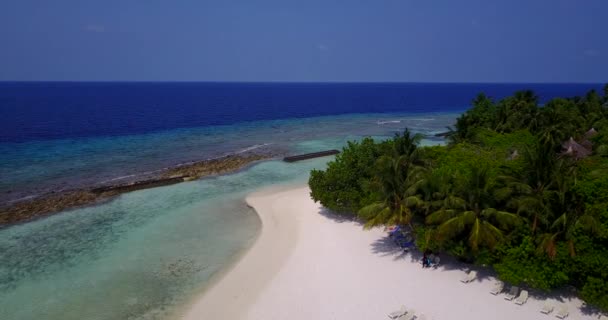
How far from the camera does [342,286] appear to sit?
18.7 m

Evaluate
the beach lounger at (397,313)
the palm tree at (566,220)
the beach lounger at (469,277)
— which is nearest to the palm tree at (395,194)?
the beach lounger at (469,277)

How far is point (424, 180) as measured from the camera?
20094 mm

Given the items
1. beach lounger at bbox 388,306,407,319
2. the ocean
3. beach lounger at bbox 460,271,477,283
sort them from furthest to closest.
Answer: the ocean → beach lounger at bbox 460,271,477,283 → beach lounger at bbox 388,306,407,319

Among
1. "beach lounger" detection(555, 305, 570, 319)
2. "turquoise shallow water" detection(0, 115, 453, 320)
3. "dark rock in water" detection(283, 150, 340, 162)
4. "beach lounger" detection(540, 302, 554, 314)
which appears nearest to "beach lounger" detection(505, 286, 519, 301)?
"beach lounger" detection(540, 302, 554, 314)

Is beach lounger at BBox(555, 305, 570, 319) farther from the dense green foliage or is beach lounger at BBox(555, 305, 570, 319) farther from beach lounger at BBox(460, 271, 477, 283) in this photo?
beach lounger at BBox(460, 271, 477, 283)

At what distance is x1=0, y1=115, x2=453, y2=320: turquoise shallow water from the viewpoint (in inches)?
741

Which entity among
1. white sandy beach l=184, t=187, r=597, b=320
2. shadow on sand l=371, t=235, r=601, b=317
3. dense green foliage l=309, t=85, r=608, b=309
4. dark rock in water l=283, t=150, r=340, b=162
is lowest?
dark rock in water l=283, t=150, r=340, b=162

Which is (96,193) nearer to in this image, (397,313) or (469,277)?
(397,313)

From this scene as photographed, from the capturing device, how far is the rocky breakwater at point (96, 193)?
31.0m

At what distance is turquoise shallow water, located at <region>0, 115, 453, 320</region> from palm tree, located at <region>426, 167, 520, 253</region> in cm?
1257

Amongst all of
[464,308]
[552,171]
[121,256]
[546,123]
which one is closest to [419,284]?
[464,308]

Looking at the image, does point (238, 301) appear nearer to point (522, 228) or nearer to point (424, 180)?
point (424, 180)

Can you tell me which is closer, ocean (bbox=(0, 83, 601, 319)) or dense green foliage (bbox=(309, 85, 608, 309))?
dense green foliage (bbox=(309, 85, 608, 309))

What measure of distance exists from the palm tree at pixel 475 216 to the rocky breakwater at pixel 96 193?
29164 mm
